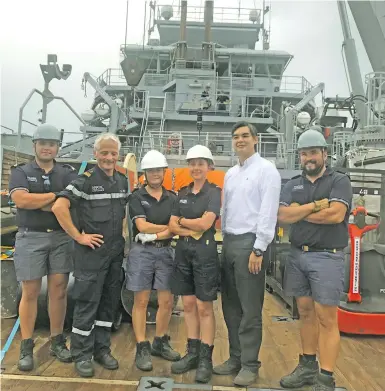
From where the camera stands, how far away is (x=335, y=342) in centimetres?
280

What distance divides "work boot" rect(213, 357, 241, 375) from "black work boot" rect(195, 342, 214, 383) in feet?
0.27

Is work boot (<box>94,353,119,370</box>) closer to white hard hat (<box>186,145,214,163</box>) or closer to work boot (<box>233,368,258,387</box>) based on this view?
work boot (<box>233,368,258,387</box>)

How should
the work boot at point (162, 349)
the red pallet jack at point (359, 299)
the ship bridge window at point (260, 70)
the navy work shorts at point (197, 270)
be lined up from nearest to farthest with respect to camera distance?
1. the navy work shorts at point (197, 270)
2. the work boot at point (162, 349)
3. the red pallet jack at point (359, 299)
4. the ship bridge window at point (260, 70)

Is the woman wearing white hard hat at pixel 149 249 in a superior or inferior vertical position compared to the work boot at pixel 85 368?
superior

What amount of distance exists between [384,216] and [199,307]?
2298 mm

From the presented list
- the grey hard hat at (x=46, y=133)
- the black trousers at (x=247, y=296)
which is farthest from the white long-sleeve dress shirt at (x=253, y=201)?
the grey hard hat at (x=46, y=133)

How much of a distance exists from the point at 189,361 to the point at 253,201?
129 cm

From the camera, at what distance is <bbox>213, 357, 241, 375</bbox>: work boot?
3101 mm

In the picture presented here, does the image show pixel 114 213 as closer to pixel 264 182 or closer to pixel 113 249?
pixel 113 249

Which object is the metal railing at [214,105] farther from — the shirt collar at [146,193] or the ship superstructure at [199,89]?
the shirt collar at [146,193]

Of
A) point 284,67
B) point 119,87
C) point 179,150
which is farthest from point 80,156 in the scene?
point 284,67

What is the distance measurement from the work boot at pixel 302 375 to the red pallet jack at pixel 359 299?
46.8 inches

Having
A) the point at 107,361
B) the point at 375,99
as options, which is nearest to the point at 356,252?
the point at 107,361

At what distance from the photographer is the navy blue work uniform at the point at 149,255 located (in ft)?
10.7
